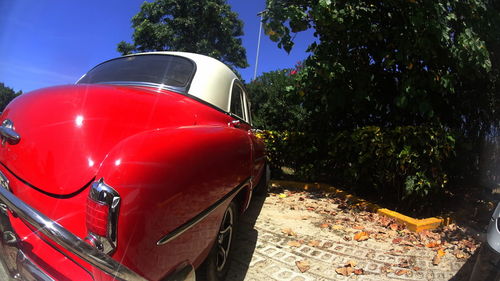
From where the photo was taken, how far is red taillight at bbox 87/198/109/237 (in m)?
1.19

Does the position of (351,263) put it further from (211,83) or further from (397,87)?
(397,87)

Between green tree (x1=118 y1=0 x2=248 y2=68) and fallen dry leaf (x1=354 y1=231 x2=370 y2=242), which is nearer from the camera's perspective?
fallen dry leaf (x1=354 y1=231 x2=370 y2=242)

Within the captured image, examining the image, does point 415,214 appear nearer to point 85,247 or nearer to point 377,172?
point 377,172

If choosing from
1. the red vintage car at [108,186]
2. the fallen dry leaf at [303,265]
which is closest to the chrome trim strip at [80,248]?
the red vintage car at [108,186]

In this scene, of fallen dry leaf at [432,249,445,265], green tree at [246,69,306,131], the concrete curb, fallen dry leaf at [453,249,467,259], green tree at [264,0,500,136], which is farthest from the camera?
green tree at [246,69,306,131]

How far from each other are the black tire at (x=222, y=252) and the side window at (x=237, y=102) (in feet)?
3.76

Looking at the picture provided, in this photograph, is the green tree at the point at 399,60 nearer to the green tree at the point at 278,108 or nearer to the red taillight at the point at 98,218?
the green tree at the point at 278,108

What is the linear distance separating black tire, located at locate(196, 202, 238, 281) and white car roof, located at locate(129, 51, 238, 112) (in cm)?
91

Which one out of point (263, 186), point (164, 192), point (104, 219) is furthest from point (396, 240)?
point (104, 219)

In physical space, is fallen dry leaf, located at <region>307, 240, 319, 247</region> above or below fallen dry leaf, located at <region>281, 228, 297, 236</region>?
above

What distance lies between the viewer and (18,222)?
1.41 meters

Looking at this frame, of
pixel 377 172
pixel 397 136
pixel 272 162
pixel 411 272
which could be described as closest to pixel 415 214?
pixel 377 172

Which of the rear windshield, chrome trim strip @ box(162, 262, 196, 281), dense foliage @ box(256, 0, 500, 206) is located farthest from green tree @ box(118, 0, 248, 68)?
chrome trim strip @ box(162, 262, 196, 281)

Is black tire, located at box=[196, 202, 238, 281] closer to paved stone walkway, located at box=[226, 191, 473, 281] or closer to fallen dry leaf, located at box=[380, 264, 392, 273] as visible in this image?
paved stone walkway, located at box=[226, 191, 473, 281]
